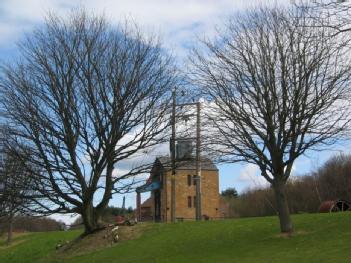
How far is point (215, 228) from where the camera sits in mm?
22188

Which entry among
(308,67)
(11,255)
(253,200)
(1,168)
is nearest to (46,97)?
(1,168)

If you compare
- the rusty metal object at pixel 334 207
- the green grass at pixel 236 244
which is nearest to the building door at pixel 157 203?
the rusty metal object at pixel 334 207

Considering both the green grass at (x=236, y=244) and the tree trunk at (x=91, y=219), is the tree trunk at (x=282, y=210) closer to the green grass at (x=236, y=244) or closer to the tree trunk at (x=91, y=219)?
the green grass at (x=236, y=244)

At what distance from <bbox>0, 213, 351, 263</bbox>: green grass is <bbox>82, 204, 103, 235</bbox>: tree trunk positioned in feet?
5.34

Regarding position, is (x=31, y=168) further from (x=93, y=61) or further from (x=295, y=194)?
(x=295, y=194)

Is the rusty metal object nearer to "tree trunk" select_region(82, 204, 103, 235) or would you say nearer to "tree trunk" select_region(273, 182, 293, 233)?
"tree trunk" select_region(82, 204, 103, 235)

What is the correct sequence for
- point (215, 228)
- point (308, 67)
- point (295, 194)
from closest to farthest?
point (308, 67) < point (215, 228) < point (295, 194)

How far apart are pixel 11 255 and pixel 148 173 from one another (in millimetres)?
12041

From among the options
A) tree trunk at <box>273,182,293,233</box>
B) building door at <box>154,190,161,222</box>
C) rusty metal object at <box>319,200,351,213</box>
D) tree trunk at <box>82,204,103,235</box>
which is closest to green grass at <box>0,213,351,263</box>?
tree trunk at <box>273,182,293,233</box>

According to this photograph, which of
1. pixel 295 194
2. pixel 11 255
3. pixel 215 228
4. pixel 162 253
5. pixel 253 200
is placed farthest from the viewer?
pixel 253 200

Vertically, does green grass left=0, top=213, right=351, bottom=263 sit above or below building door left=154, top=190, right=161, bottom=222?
below

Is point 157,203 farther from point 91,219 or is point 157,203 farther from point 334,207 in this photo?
point 91,219

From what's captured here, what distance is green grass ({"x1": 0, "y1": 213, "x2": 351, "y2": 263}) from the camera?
47.2ft

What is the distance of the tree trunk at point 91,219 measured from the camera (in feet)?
79.1
